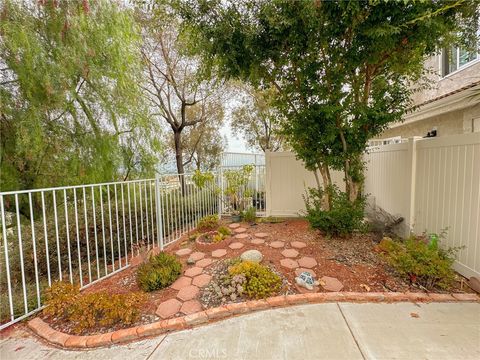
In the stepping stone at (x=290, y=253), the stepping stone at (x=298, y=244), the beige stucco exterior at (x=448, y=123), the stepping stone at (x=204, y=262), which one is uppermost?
the beige stucco exterior at (x=448, y=123)

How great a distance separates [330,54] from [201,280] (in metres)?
3.53

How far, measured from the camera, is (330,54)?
3.30 meters

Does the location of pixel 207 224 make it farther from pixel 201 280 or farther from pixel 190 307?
pixel 190 307

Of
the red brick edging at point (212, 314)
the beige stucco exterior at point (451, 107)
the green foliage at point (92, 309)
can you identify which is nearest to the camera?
the red brick edging at point (212, 314)

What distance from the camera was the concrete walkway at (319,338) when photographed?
1733 millimetres

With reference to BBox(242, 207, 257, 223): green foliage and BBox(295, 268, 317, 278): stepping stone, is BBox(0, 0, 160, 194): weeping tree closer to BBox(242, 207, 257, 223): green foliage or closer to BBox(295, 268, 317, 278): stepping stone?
BBox(242, 207, 257, 223): green foliage

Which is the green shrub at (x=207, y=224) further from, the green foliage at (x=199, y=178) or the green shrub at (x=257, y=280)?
the green shrub at (x=257, y=280)

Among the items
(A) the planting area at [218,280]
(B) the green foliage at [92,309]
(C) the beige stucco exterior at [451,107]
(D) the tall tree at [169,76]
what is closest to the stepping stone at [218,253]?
(A) the planting area at [218,280]

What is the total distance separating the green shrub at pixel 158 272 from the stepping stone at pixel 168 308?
320mm

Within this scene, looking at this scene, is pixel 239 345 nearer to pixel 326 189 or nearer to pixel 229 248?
pixel 229 248

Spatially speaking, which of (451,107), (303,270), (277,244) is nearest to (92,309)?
(303,270)

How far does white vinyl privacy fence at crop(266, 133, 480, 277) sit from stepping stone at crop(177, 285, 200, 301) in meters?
3.05

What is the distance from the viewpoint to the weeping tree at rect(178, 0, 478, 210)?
2752mm

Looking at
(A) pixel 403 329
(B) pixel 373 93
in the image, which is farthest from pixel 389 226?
(A) pixel 403 329
